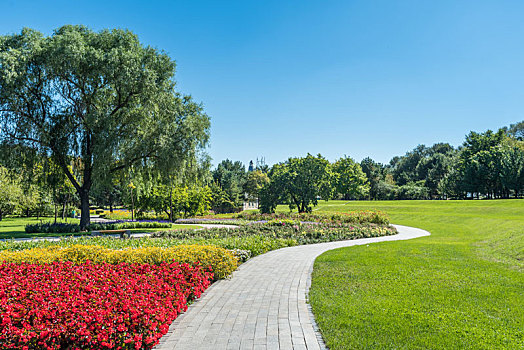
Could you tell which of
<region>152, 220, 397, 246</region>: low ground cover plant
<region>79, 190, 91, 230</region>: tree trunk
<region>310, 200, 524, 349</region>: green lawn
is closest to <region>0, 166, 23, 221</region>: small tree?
<region>79, 190, 91, 230</region>: tree trunk

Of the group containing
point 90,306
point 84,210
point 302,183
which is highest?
point 302,183

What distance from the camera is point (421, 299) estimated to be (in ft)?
20.5

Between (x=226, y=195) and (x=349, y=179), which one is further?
(x=349, y=179)

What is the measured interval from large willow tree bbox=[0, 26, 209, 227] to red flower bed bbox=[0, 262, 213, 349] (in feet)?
45.7

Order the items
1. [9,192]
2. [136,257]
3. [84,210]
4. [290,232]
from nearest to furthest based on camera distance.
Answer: [136,257] < [290,232] < [84,210] < [9,192]

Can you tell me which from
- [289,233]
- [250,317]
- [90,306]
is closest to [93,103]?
[289,233]

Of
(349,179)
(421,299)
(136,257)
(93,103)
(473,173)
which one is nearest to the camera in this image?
(421,299)

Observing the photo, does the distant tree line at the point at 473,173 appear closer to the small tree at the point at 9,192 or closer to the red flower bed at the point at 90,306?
the red flower bed at the point at 90,306

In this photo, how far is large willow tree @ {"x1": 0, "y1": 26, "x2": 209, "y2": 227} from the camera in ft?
59.6

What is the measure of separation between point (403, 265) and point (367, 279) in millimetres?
2088

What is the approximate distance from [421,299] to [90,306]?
18.7 feet

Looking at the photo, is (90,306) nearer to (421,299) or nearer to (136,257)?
(136,257)

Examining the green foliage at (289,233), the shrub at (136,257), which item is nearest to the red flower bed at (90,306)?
the shrub at (136,257)

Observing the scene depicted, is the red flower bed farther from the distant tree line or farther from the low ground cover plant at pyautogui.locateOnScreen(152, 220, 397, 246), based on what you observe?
the distant tree line
